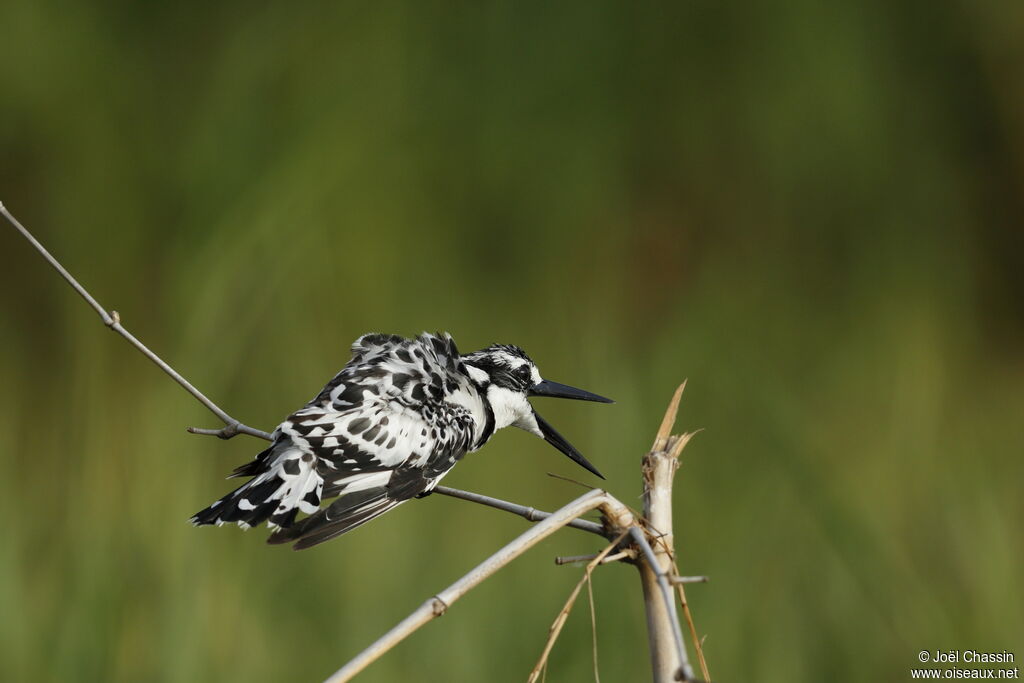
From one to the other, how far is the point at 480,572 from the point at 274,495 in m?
0.57

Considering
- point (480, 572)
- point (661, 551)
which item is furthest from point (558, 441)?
point (480, 572)

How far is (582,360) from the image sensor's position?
9.02ft

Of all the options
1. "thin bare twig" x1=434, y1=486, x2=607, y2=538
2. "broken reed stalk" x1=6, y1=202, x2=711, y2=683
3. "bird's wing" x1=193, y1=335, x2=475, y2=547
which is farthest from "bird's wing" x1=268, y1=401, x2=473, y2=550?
"broken reed stalk" x1=6, y1=202, x2=711, y2=683

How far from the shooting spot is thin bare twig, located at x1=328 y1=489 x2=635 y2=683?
786 mm

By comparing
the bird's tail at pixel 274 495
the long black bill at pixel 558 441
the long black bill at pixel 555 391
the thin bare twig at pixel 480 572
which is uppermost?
the long black bill at pixel 555 391

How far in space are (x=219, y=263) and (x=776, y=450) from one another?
5.78 ft

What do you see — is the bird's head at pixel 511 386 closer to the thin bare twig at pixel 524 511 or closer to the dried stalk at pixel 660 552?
the thin bare twig at pixel 524 511

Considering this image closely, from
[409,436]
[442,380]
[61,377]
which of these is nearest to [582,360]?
[442,380]

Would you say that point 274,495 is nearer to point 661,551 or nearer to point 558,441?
point 661,551

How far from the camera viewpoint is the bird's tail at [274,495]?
1.29 m

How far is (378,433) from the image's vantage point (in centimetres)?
153

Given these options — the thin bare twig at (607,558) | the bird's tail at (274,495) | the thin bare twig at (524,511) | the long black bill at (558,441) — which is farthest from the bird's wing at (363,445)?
the thin bare twig at (607,558)

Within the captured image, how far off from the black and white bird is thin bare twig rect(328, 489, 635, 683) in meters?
0.40

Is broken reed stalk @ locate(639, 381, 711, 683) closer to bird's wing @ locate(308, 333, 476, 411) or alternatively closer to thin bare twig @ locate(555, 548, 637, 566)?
thin bare twig @ locate(555, 548, 637, 566)
